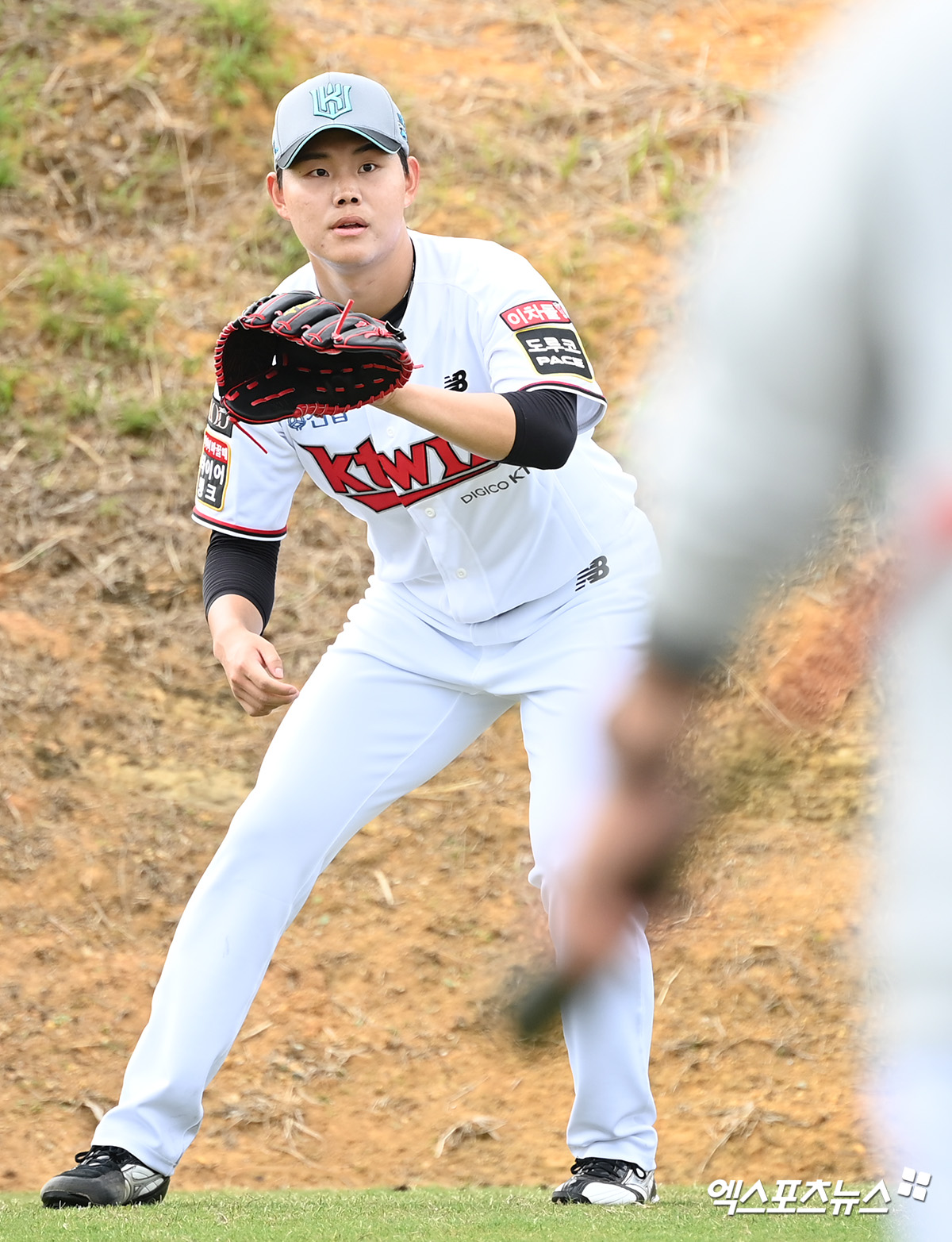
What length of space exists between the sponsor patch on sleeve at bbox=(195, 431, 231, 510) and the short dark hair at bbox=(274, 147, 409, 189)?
0.60 metres

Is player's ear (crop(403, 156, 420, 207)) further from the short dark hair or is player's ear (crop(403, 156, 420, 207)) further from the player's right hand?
the player's right hand

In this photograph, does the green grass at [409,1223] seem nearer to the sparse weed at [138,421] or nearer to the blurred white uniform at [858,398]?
the blurred white uniform at [858,398]

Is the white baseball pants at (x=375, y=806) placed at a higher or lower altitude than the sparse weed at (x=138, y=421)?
lower

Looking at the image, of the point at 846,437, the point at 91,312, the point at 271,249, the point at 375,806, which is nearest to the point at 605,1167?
the point at 375,806

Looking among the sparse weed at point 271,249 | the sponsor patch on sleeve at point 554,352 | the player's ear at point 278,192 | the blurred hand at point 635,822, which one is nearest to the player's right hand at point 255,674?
the sponsor patch on sleeve at point 554,352

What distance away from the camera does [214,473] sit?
11.9 ft

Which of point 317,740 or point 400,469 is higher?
point 400,469

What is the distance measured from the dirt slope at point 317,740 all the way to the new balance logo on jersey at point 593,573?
0.51m

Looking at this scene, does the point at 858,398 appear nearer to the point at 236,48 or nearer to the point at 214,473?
the point at 214,473

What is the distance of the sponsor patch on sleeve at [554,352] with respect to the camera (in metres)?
3.23

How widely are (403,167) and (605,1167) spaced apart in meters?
2.25

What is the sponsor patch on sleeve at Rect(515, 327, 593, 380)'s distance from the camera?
3.23 metres

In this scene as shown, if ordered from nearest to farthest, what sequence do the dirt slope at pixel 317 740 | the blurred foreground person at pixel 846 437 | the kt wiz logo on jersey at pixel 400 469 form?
the blurred foreground person at pixel 846 437 → the kt wiz logo on jersey at pixel 400 469 → the dirt slope at pixel 317 740

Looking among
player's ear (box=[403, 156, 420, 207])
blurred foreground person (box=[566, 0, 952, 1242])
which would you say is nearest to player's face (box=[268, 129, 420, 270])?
player's ear (box=[403, 156, 420, 207])
